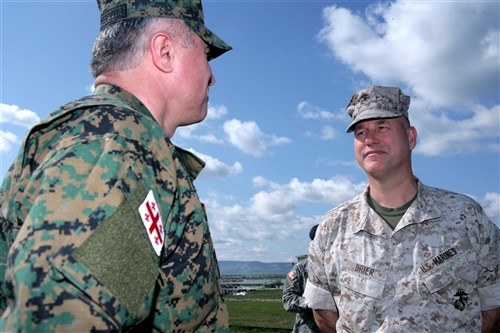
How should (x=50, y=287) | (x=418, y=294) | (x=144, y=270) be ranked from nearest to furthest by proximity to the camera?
1. (x=50, y=287)
2. (x=144, y=270)
3. (x=418, y=294)

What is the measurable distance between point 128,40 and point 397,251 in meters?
2.64

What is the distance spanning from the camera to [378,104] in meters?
3.84

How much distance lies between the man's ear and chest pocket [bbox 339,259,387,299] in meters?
2.39

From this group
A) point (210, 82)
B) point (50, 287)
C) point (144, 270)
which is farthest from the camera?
point (210, 82)

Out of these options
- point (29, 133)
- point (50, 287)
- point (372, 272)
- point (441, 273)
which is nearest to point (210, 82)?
point (29, 133)

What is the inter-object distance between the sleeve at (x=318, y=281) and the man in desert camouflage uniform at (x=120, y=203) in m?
2.05

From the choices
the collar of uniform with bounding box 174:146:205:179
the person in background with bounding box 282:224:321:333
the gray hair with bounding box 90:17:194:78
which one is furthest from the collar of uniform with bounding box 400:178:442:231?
the person in background with bounding box 282:224:321:333

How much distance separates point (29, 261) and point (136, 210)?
29 centimetres

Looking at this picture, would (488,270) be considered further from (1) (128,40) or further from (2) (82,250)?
(2) (82,250)

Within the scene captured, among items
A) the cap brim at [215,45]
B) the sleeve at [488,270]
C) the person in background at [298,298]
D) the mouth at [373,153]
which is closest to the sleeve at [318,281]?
the mouth at [373,153]

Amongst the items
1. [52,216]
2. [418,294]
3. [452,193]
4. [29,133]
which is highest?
[452,193]

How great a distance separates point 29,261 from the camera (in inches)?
42.5

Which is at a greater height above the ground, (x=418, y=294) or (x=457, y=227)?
(x=457, y=227)

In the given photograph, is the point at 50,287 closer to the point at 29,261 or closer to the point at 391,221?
the point at 29,261
